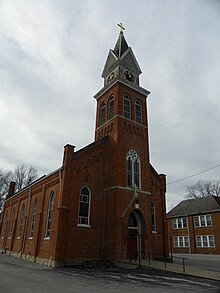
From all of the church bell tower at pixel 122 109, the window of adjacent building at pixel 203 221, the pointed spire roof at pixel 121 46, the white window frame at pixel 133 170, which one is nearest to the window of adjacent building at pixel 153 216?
the church bell tower at pixel 122 109

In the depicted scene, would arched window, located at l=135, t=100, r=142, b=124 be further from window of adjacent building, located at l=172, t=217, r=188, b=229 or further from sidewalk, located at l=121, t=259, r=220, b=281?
window of adjacent building, located at l=172, t=217, r=188, b=229

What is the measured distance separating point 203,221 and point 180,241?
18.6 feet

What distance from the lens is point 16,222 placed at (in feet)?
98.5

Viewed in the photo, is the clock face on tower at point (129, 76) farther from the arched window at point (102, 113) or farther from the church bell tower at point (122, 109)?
the arched window at point (102, 113)

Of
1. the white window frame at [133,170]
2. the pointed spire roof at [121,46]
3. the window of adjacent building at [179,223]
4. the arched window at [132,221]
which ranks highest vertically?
the pointed spire roof at [121,46]

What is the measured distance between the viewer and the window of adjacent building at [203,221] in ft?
126

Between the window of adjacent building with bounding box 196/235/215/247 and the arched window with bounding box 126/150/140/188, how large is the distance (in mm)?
21359

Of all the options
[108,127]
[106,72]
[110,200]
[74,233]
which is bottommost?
[74,233]

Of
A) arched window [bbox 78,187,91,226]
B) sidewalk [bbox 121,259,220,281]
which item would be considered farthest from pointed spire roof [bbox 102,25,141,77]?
sidewalk [bbox 121,259,220,281]

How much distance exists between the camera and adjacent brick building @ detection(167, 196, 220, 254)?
37312 millimetres

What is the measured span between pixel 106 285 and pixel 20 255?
55.7 ft

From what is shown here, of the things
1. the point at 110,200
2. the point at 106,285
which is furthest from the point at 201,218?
the point at 106,285

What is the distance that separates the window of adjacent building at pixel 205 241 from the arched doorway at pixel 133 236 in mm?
20808

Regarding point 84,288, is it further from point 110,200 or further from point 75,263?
point 110,200
